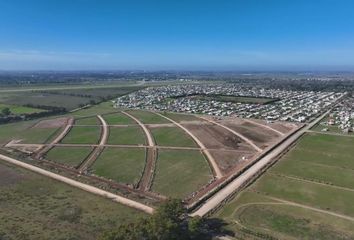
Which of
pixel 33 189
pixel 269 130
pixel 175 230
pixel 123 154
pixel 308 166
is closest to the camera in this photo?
pixel 175 230

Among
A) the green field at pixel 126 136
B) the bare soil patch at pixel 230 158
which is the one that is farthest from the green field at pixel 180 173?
the green field at pixel 126 136

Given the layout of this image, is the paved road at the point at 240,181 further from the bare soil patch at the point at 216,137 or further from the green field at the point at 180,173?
the bare soil patch at the point at 216,137

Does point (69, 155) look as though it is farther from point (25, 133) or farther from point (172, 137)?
point (25, 133)

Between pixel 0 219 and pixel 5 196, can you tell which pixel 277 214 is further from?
pixel 5 196

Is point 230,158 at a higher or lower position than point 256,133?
lower

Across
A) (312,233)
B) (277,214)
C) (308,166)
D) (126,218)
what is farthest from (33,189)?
(308,166)

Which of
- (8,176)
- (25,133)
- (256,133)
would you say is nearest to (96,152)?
(8,176)

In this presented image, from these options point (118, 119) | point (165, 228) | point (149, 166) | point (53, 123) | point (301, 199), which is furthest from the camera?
point (118, 119)
